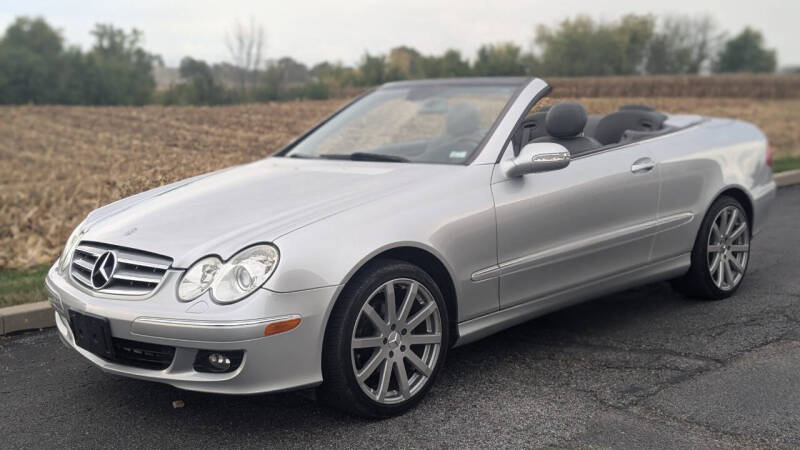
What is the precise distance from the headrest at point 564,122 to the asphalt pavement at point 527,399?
3.70 ft

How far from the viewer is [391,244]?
3.39 m

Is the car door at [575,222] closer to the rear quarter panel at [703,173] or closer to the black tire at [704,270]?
the rear quarter panel at [703,173]

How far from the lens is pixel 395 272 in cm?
340

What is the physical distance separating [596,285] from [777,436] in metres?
1.40

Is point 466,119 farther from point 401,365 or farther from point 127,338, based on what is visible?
point 127,338

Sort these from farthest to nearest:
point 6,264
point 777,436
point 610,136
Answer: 1. point 6,264
2. point 610,136
3. point 777,436

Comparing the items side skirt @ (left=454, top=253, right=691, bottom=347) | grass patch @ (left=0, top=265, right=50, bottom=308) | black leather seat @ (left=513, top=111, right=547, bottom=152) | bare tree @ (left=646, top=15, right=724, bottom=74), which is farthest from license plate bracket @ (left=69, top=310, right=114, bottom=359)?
bare tree @ (left=646, top=15, right=724, bottom=74)

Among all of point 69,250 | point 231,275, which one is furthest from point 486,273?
point 69,250

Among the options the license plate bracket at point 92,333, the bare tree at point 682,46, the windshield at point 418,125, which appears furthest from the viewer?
the bare tree at point 682,46

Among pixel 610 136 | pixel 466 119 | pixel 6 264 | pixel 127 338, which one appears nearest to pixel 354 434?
pixel 127 338

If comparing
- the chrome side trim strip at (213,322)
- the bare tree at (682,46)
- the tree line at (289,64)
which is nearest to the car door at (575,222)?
the chrome side trim strip at (213,322)

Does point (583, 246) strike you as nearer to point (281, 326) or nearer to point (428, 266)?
point (428, 266)

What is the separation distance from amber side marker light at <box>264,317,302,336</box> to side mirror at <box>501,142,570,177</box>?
1362 millimetres

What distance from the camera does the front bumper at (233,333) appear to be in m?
3.04
